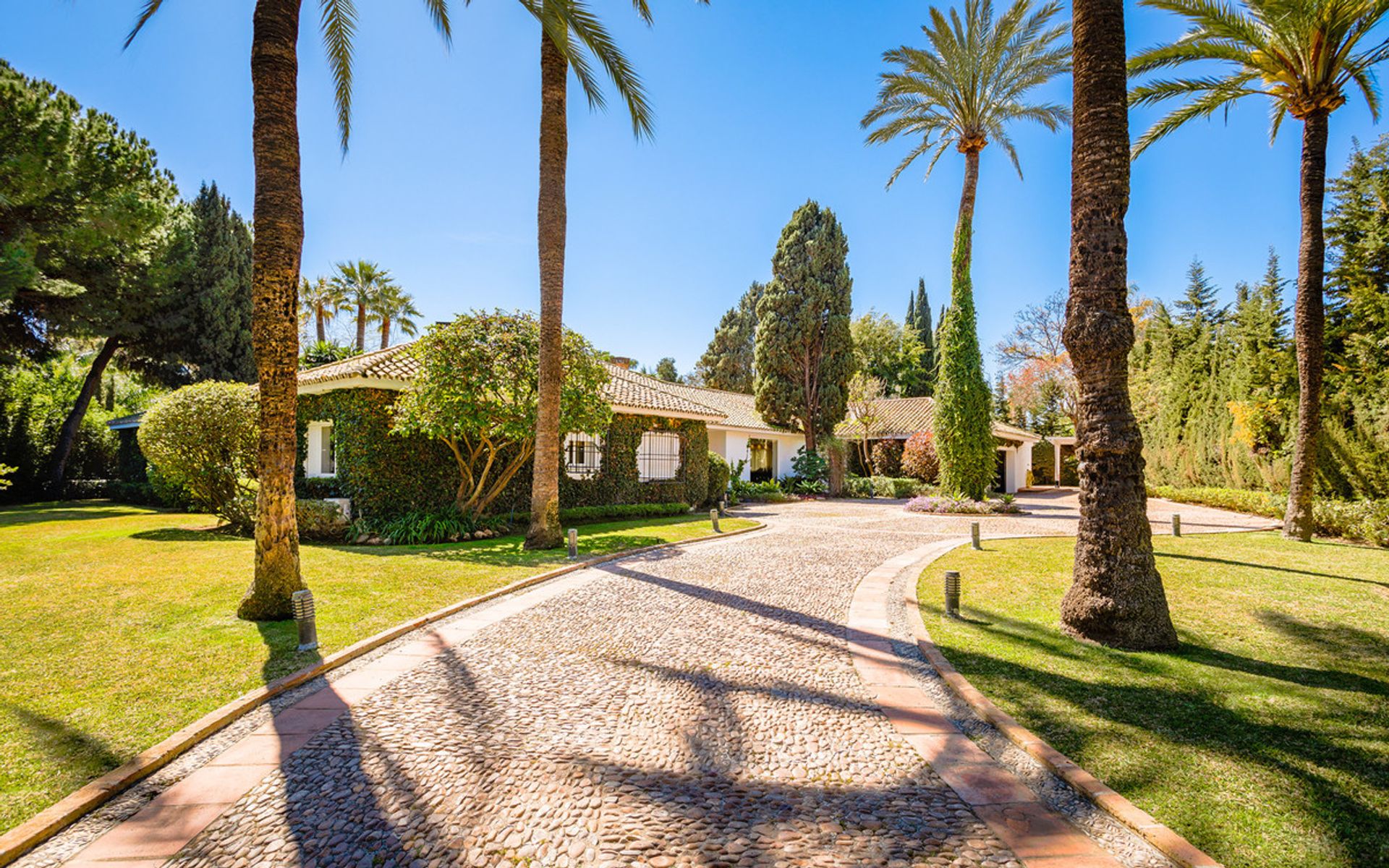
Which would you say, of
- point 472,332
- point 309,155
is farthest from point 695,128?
point 309,155

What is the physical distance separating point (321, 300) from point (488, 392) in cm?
2755

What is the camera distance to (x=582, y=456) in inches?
658

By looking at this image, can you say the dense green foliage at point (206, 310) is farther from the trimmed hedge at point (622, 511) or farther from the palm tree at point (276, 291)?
the palm tree at point (276, 291)

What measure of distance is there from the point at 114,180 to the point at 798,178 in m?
24.8

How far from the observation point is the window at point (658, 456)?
59.9ft

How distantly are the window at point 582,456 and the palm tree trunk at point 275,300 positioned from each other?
1009 cm

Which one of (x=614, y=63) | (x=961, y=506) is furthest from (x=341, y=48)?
(x=961, y=506)

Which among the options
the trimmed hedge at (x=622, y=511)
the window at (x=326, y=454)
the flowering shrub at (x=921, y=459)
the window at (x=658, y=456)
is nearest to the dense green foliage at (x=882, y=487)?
→ the flowering shrub at (x=921, y=459)

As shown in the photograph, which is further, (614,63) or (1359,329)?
(1359,329)

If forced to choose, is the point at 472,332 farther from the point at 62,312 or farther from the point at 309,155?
the point at 62,312

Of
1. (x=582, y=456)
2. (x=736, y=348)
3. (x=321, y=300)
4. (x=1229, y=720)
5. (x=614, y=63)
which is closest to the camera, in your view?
(x=1229, y=720)

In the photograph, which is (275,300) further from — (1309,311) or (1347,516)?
(1347,516)

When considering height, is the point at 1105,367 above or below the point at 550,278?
below

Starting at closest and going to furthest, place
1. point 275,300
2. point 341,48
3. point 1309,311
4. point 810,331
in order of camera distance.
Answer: point 275,300
point 341,48
point 1309,311
point 810,331
